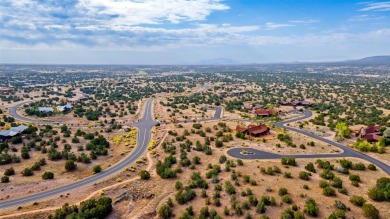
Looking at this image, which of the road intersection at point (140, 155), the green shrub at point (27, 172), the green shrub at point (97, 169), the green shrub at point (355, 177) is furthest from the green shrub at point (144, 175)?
the green shrub at point (355, 177)

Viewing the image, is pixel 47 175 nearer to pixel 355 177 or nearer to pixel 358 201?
pixel 358 201

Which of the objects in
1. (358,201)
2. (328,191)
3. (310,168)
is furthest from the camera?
(310,168)

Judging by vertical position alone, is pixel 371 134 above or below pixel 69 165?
above

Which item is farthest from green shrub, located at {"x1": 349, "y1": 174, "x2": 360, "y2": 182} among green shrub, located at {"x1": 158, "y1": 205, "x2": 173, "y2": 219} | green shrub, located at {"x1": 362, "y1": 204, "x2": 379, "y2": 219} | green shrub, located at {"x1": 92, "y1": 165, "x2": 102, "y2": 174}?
green shrub, located at {"x1": 92, "y1": 165, "x2": 102, "y2": 174}

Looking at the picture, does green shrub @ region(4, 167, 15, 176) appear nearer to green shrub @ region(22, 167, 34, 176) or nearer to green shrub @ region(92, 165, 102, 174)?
green shrub @ region(22, 167, 34, 176)

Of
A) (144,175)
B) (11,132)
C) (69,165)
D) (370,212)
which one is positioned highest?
(11,132)

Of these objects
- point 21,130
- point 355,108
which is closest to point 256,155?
point 21,130

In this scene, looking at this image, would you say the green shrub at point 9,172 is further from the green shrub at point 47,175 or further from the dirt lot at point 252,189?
the dirt lot at point 252,189

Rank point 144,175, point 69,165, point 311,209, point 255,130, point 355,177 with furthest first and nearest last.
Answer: point 255,130
point 69,165
point 144,175
point 355,177
point 311,209

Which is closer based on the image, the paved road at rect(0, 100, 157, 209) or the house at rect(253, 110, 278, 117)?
the paved road at rect(0, 100, 157, 209)

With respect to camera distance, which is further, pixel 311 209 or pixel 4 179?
pixel 4 179

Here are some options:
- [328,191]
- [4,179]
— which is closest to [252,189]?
[328,191]

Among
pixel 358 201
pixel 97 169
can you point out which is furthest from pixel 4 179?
pixel 358 201
